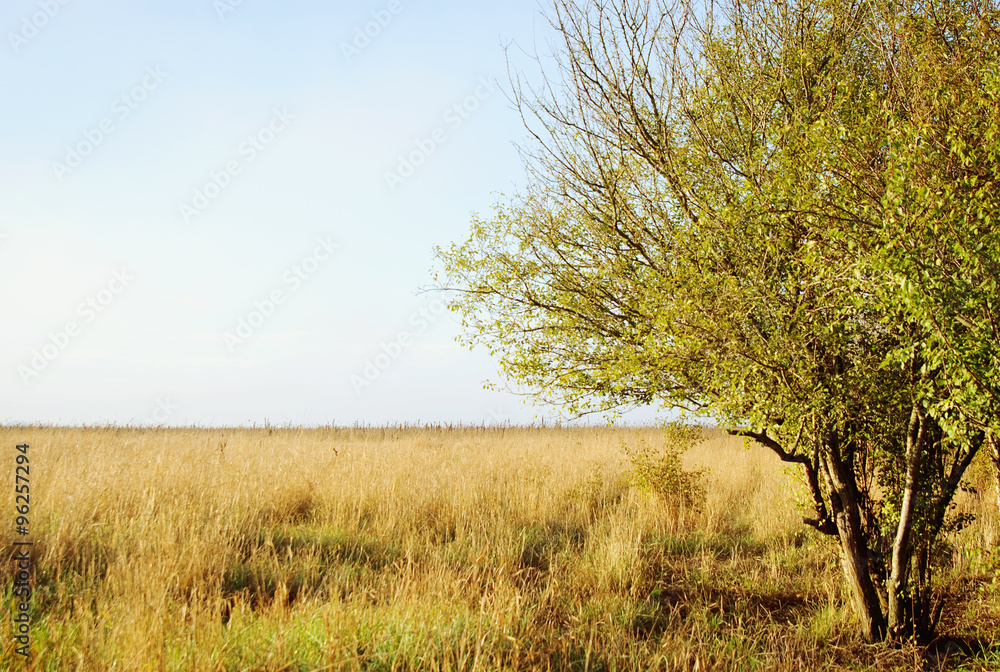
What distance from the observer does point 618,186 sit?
6.86 m

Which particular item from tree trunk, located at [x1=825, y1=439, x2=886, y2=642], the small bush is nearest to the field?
the small bush

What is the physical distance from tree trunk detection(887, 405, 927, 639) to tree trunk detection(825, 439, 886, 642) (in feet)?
0.52

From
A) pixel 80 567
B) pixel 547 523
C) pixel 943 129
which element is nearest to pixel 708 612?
pixel 547 523

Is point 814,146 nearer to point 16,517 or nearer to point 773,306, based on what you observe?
point 773,306

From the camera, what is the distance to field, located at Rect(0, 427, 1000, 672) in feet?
15.2

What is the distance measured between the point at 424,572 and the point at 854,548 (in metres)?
4.56

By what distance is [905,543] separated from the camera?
6289 millimetres

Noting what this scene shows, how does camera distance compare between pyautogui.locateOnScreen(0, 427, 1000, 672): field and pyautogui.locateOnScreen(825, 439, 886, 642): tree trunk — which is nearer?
pyautogui.locateOnScreen(0, 427, 1000, 672): field

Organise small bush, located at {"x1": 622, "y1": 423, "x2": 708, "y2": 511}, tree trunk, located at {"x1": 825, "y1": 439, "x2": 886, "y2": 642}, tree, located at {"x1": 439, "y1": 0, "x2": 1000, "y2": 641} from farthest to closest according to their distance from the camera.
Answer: small bush, located at {"x1": 622, "y1": 423, "x2": 708, "y2": 511}
tree trunk, located at {"x1": 825, "y1": 439, "x2": 886, "y2": 642}
tree, located at {"x1": 439, "y1": 0, "x2": 1000, "y2": 641}

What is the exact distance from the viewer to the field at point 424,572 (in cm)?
463

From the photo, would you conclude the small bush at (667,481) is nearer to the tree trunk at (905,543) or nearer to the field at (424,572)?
the field at (424,572)

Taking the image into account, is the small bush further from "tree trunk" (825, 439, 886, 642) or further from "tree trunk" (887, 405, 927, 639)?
"tree trunk" (887, 405, 927, 639)

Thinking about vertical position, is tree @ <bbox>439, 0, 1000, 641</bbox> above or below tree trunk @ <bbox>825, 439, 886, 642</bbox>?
above

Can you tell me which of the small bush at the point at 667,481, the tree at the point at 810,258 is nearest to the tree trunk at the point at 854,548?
the tree at the point at 810,258
